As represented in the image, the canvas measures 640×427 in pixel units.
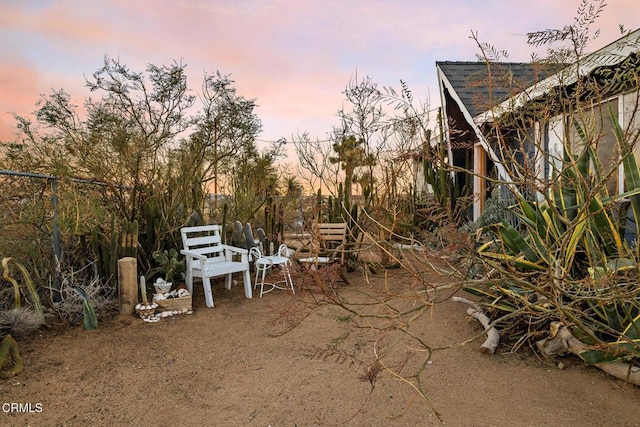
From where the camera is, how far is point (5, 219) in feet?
12.6

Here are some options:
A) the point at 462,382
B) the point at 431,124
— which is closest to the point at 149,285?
the point at 462,382

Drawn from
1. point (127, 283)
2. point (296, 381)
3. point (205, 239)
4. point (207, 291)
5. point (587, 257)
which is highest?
point (205, 239)

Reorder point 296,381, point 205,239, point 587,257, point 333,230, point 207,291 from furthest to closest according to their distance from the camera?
point 333,230
point 205,239
point 207,291
point 587,257
point 296,381

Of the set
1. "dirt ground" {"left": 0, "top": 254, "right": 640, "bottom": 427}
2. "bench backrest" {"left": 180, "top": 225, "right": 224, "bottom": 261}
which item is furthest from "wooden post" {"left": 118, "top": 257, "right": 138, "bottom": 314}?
"bench backrest" {"left": 180, "top": 225, "right": 224, "bottom": 261}

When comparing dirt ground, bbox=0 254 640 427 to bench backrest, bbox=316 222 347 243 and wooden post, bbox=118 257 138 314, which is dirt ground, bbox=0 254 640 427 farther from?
bench backrest, bbox=316 222 347 243

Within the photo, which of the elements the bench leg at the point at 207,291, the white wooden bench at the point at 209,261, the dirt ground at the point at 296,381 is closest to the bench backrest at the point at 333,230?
the white wooden bench at the point at 209,261

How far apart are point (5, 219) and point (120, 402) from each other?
2.36 m

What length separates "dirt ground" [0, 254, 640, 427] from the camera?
96.3 inches

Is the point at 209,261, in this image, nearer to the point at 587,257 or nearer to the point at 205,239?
the point at 205,239

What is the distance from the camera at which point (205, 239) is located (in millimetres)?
5512

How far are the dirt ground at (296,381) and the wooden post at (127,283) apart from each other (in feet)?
0.97

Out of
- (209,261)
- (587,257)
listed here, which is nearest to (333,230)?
(209,261)

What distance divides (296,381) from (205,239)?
9.92 ft

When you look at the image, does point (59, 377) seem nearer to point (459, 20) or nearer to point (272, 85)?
point (459, 20)
